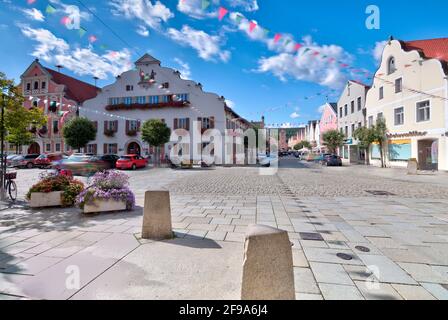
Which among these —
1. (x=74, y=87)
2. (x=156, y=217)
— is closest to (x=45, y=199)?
(x=156, y=217)

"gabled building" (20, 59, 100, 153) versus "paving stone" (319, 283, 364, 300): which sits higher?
"gabled building" (20, 59, 100, 153)

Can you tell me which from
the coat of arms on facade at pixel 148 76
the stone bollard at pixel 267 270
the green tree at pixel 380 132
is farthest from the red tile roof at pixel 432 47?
the coat of arms on facade at pixel 148 76

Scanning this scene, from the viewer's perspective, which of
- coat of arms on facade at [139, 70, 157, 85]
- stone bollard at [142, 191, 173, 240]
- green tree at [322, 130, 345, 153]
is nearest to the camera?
stone bollard at [142, 191, 173, 240]

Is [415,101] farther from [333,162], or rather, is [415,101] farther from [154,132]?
[154,132]

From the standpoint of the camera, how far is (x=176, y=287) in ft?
8.91

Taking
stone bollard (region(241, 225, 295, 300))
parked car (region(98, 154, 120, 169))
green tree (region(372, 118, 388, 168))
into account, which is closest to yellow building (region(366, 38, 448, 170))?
green tree (region(372, 118, 388, 168))

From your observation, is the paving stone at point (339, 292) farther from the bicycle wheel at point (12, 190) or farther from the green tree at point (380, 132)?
the green tree at point (380, 132)

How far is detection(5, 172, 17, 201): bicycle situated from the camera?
779 centimetres

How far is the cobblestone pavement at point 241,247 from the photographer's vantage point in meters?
2.72

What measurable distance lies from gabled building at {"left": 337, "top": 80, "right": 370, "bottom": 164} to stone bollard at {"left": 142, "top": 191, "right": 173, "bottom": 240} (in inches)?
1211

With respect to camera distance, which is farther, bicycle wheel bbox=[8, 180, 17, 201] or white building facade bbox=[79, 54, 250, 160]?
white building facade bbox=[79, 54, 250, 160]

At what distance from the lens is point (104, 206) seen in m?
6.09

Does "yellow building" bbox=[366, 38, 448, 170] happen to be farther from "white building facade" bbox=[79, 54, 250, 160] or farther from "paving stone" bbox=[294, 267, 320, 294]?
"paving stone" bbox=[294, 267, 320, 294]
